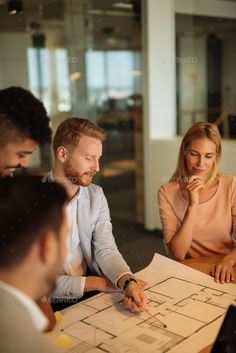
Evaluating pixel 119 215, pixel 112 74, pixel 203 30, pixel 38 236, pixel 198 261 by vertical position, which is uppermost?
pixel 203 30

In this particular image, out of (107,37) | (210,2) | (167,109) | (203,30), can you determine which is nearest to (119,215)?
(167,109)

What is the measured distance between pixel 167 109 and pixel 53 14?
2100mm

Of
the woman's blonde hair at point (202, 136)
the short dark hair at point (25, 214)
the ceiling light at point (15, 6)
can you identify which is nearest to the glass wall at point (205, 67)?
the ceiling light at point (15, 6)

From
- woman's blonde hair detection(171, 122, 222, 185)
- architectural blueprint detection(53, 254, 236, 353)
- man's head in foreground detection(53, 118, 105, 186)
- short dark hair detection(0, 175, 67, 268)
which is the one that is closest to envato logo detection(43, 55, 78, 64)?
woman's blonde hair detection(171, 122, 222, 185)

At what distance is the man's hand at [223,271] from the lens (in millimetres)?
1599

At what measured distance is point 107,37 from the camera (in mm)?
7098

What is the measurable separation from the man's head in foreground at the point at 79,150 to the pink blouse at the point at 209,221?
51 cm

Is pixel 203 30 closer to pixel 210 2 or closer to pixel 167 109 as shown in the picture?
pixel 210 2

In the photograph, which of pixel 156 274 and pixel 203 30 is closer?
pixel 156 274

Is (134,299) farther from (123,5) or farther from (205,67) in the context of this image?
(205,67)

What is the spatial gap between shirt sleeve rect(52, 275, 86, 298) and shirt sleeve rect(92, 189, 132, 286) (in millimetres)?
102

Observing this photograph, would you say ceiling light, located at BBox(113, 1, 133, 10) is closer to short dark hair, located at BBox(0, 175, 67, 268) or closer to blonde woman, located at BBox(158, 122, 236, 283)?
blonde woman, located at BBox(158, 122, 236, 283)

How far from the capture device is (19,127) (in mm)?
1323

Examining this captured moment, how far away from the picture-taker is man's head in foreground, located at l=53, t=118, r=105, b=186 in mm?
1688
